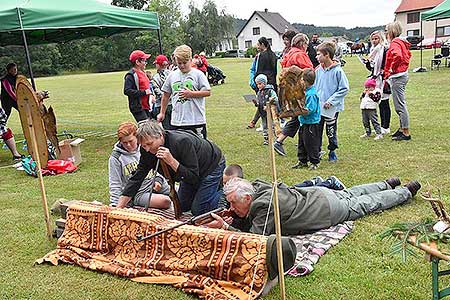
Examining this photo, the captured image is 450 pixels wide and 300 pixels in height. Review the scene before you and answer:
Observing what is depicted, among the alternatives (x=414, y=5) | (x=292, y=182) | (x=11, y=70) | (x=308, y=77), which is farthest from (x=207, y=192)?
(x=414, y=5)

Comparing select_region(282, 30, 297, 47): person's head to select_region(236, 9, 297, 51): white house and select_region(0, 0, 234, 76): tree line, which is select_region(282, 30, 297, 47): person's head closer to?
select_region(0, 0, 234, 76): tree line

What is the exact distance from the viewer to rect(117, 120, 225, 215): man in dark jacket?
12.2 feet

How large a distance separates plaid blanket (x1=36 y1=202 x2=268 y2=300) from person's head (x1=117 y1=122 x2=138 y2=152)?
69 centimetres

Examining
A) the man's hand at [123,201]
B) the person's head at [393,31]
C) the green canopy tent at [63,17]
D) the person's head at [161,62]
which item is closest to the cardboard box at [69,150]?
the green canopy tent at [63,17]

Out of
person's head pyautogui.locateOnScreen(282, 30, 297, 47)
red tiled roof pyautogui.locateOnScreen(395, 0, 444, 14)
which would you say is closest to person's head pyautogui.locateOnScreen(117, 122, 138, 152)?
person's head pyautogui.locateOnScreen(282, 30, 297, 47)

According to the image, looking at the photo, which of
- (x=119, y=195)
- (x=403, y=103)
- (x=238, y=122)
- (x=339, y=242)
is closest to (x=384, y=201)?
(x=339, y=242)

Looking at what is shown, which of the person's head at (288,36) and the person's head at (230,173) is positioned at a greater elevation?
the person's head at (288,36)

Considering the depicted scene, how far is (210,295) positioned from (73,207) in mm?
1479

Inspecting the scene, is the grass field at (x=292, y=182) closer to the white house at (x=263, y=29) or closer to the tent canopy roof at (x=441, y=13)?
the tent canopy roof at (x=441, y=13)

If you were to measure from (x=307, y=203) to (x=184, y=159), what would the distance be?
1029 millimetres

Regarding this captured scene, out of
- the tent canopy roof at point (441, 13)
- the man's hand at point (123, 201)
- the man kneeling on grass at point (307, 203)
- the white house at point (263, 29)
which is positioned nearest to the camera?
the man kneeling on grass at point (307, 203)

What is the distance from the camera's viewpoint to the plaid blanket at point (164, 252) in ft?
9.89

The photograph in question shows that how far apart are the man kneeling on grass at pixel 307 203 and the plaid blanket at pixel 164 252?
322 mm

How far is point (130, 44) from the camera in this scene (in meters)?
51.2
